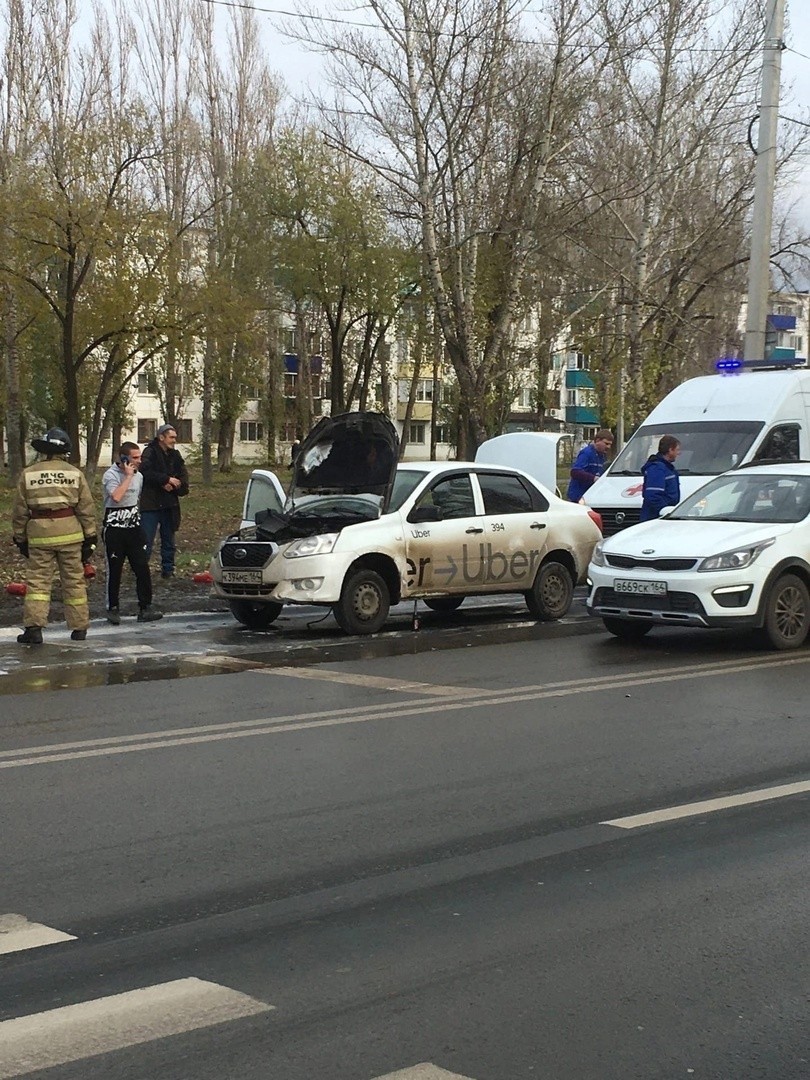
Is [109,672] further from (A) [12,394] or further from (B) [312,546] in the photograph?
(A) [12,394]

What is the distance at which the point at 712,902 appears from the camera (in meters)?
5.18

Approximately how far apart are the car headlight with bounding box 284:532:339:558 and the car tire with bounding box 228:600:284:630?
1.10 meters

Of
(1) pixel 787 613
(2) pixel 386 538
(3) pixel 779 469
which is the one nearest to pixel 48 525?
(2) pixel 386 538

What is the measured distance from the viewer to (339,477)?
557 inches

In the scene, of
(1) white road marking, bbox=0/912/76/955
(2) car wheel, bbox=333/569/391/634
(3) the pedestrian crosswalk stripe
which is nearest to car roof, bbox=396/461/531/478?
(2) car wheel, bbox=333/569/391/634

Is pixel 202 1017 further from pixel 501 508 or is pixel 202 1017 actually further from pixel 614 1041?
pixel 501 508

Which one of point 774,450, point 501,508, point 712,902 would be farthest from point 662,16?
point 712,902

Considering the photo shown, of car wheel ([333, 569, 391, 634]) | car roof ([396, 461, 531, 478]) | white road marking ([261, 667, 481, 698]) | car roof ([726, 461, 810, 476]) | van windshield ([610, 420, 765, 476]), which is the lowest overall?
white road marking ([261, 667, 481, 698])

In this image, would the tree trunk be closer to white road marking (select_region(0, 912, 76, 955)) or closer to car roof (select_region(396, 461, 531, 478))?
car roof (select_region(396, 461, 531, 478))

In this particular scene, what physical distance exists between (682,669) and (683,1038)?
7109mm

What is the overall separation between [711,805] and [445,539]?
7.10 meters

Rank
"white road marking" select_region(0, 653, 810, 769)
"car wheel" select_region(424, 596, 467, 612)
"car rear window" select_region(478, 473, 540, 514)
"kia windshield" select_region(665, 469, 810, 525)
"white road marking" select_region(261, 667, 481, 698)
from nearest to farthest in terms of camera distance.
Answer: "white road marking" select_region(0, 653, 810, 769), "white road marking" select_region(261, 667, 481, 698), "kia windshield" select_region(665, 469, 810, 525), "car rear window" select_region(478, 473, 540, 514), "car wheel" select_region(424, 596, 467, 612)

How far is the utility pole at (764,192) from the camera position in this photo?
68.6 feet

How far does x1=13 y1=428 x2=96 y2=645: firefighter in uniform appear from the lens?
12125 millimetres
